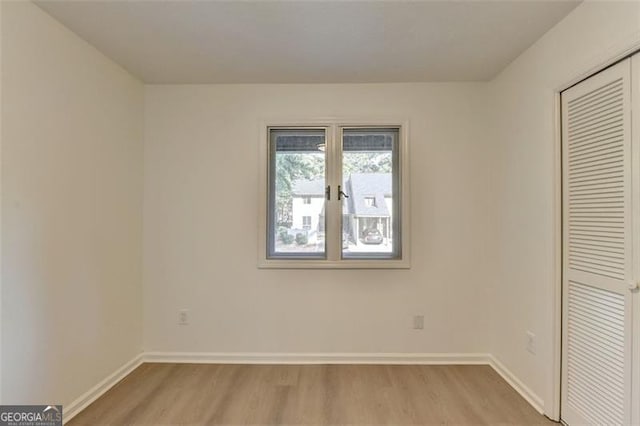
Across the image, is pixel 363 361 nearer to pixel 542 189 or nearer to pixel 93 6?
pixel 542 189

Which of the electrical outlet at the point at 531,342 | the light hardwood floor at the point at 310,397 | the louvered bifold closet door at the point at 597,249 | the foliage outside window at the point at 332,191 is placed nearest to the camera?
the louvered bifold closet door at the point at 597,249

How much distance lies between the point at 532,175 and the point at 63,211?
3055 mm

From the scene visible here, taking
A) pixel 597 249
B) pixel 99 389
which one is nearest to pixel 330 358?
pixel 99 389

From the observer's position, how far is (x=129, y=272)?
2.61m

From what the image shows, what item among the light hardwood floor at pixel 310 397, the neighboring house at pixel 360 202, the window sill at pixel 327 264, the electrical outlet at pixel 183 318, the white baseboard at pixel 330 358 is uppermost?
the neighboring house at pixel 360 202

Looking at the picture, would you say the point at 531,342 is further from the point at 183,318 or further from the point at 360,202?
the point at 183,318

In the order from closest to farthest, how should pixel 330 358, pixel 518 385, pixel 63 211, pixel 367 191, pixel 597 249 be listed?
pixel 597 249 → pixel 63 211 → pixel 518 385 → pixel 330 358 → pixel 367 191

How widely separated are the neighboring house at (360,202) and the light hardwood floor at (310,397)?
1157 millimetres

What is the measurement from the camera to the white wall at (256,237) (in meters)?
2.74

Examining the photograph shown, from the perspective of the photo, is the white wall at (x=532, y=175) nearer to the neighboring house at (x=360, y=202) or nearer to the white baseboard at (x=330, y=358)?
the white baseboard at (x=330, y=358)

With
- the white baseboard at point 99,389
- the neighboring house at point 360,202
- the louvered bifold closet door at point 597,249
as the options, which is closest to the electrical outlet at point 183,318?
the white baseboard at point 99,389

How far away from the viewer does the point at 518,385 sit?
2281 millimetres

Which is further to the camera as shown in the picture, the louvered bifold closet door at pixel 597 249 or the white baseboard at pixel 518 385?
the white baseboard at pixel 518 385

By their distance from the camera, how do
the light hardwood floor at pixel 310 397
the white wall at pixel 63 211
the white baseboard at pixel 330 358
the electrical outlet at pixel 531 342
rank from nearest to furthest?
the white wall at pixel 63 211, the light hardwood floor at pixel 310 397, the electrical outlet at pixel 531 342, the white baseboard at pixel 330 358
